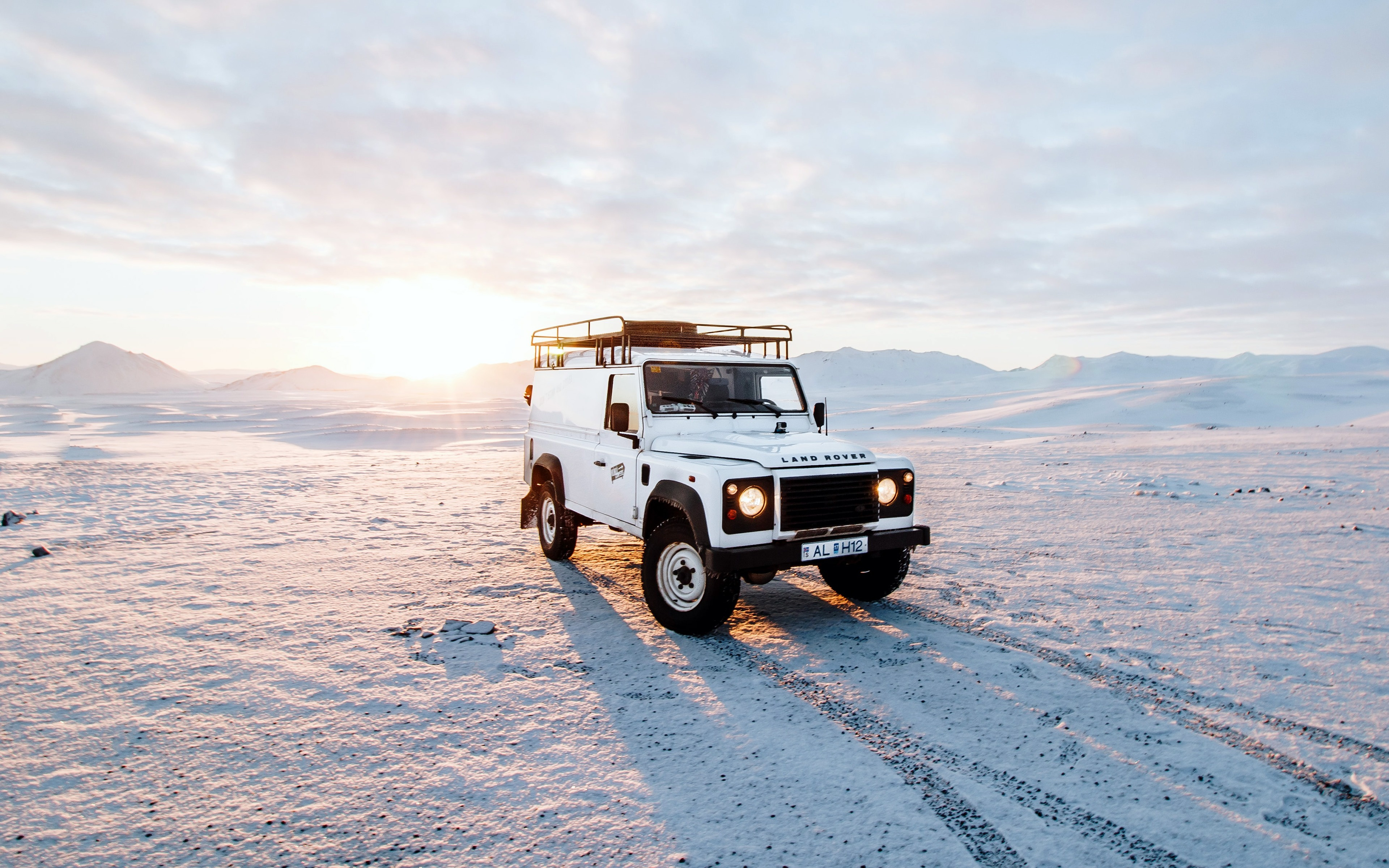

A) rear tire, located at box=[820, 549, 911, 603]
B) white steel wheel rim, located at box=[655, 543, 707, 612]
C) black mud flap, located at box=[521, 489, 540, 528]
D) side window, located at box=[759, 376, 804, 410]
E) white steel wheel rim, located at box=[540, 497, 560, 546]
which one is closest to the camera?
white steel wheel rim, located at box=[655, 543, 707, 612]

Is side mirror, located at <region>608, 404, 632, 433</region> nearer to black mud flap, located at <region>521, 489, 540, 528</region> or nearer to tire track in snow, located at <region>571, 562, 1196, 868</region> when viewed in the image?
black mud flap, located at <region>521, 489, 540, 528</region>

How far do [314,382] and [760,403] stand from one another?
204 m

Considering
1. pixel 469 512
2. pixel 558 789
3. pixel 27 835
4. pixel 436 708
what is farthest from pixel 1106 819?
pixel 469 512

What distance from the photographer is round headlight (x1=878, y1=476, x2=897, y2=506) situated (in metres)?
6.02

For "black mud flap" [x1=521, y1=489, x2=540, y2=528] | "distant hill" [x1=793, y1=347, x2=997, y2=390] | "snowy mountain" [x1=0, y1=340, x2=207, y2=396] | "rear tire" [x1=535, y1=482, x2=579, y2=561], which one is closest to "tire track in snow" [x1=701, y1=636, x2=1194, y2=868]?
"rear tire" [x1=535, y1=482, x2=579, y2=561]

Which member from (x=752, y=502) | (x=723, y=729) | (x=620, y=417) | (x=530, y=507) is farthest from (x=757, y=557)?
(x=530, y=507)

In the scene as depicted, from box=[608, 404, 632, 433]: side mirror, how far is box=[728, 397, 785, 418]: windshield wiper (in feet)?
3.48

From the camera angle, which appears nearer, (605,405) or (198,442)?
(605,405)

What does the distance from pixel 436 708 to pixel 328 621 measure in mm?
2195

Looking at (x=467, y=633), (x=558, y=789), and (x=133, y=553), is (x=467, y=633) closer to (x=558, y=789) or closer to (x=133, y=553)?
(x=558, y=789)

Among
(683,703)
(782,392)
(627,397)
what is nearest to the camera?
(683,703)

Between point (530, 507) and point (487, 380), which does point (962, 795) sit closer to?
point (530, 507)

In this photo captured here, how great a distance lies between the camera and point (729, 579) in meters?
5.53

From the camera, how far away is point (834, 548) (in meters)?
5.61
